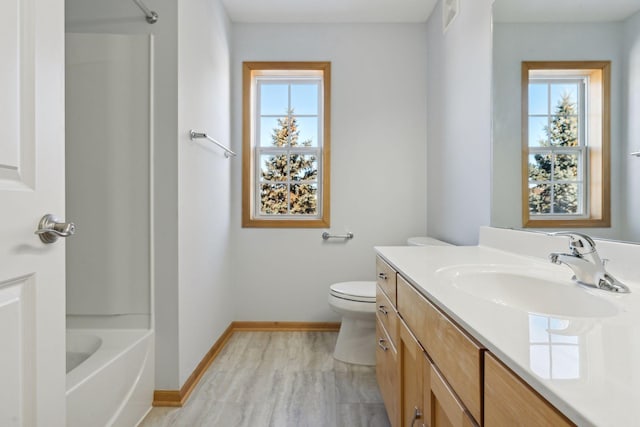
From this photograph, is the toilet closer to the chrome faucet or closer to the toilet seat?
the toilet seat

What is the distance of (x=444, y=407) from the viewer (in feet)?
2.54

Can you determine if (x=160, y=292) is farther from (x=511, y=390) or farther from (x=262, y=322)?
(x=511, y=390)

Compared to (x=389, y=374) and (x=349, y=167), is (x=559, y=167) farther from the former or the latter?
(x=349, y=167)

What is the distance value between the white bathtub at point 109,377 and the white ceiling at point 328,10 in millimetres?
2296

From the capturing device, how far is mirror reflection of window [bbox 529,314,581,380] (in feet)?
1.44

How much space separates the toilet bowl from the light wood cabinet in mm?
536

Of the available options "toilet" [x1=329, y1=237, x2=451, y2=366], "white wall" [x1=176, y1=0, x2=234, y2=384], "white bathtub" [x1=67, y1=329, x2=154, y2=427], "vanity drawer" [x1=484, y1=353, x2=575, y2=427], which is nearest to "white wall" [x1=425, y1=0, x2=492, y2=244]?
"toilet" [x1=329, y1=237, x2=451, y2=366]

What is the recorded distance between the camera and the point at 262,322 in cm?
275

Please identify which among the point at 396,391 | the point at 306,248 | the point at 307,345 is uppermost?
the point at 306,248

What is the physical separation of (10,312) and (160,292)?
3.31 ft

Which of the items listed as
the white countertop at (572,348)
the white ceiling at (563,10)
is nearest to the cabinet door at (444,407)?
the white countertop at (572,348)

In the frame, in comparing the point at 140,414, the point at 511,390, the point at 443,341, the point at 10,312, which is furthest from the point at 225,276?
the point at 511,390

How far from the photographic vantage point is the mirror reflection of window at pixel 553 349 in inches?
17.3

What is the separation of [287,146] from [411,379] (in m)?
2.14
